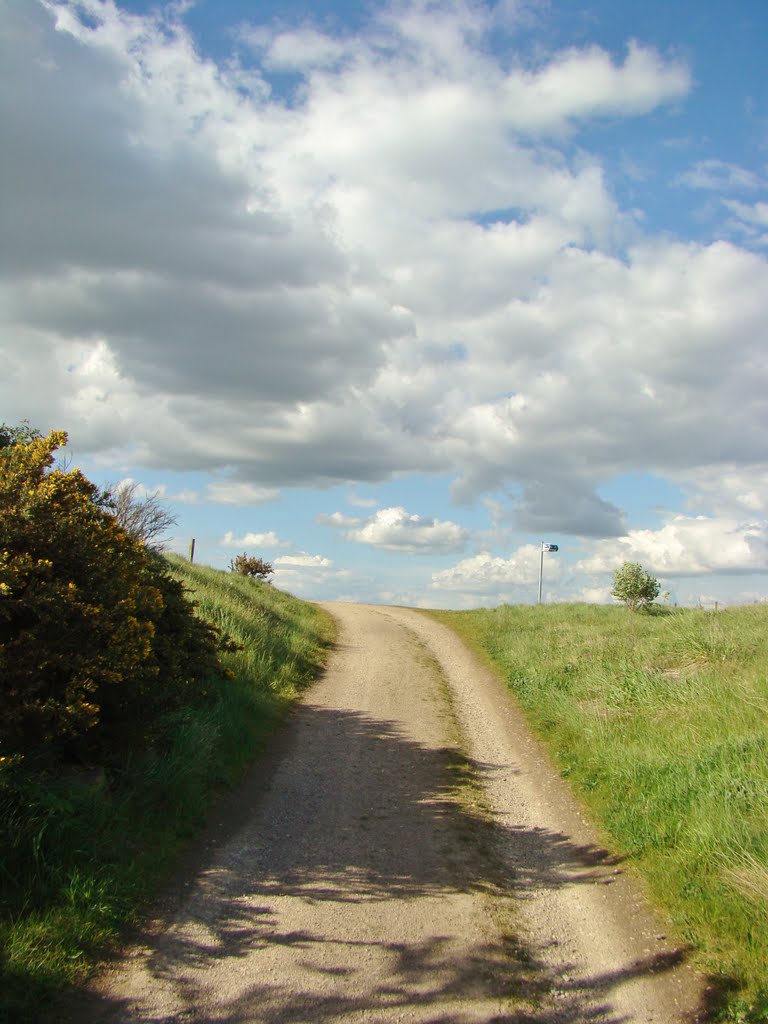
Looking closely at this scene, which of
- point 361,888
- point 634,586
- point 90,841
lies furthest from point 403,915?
point 634,586

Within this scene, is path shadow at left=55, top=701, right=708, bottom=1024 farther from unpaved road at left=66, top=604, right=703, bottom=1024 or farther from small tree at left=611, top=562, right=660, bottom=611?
small tree at left=611, top=562, right=660, bottom=611

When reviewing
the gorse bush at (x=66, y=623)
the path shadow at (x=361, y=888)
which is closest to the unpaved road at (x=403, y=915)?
the path shadow at (x=361, y=888)

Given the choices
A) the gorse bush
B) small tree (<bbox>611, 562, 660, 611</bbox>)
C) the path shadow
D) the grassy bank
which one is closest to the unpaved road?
the path shadow

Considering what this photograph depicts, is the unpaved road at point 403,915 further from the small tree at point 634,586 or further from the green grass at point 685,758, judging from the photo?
the small tree at point 634,586

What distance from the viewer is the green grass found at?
5.39 meters

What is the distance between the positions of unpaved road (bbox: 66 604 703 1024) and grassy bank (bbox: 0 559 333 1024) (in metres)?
0.33

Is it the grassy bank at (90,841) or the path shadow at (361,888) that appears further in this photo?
the grassy bank at (90,841)

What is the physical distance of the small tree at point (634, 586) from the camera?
29547mm

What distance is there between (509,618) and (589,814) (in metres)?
16.1

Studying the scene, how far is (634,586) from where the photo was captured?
29.6 meters

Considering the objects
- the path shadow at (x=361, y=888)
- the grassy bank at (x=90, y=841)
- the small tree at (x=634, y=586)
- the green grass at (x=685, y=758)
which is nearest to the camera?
the path shadow at (x=361, y=888)

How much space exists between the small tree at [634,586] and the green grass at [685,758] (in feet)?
42.7

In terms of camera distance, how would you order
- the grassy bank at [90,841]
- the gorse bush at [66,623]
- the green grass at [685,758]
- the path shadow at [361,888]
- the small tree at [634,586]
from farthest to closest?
the small tree at [634,586] < the gorse bush at [66,623] < the green grass at [685,758] < the grassy bank at [90,841] < the path shadow at [361,888]

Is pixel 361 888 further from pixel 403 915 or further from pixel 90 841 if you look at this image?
pixel 90 841
